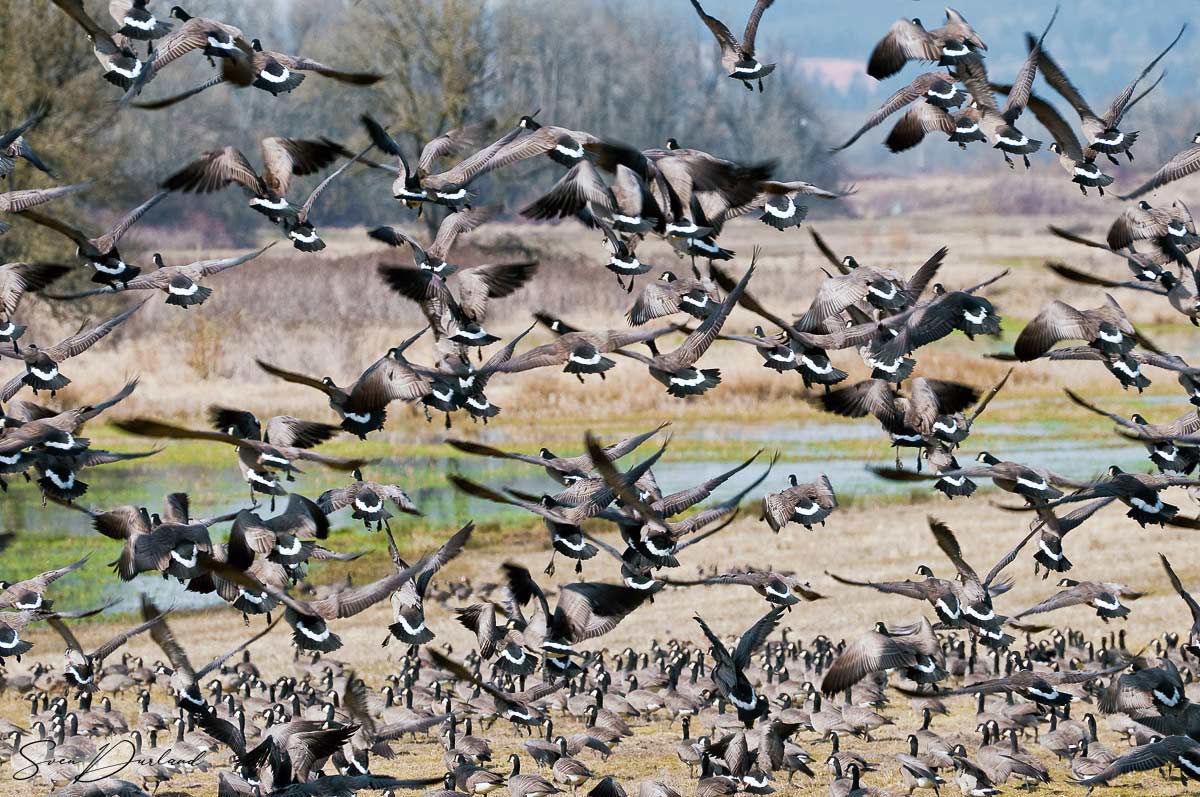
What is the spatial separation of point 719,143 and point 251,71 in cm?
13393

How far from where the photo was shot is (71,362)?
151 ft

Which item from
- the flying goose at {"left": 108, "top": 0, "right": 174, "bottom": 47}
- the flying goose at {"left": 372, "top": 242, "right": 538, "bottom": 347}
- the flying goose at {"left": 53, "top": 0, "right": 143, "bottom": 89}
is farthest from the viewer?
the flying goose at {"left": 372, "top": 242, "right": 538, "bottom": 347}

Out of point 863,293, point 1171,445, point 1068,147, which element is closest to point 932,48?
point 1068,147

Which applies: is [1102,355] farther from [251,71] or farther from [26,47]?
[26,47]

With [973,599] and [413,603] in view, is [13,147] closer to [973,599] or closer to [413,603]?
[413,603]

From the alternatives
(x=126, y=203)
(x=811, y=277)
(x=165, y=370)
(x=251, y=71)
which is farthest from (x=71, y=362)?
(x=251, y=71)

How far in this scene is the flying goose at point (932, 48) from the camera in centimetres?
1343

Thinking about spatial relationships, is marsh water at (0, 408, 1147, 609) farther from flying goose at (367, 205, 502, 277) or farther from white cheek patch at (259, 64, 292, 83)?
white cheek patch at (259, 64, 292, 83)

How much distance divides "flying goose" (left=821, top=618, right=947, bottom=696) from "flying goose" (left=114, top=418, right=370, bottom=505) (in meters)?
4.45

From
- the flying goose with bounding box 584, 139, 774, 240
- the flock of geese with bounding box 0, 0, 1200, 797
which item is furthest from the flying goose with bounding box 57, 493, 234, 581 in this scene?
the flying goose with bounding box 584, 139, 774, 240

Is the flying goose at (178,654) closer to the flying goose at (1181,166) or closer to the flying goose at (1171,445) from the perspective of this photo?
the flying goose at (1171,445)

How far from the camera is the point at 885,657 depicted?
13.8 metres

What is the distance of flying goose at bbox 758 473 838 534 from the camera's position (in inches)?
577

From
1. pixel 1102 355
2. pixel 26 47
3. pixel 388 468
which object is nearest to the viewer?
pixel 1102 355
